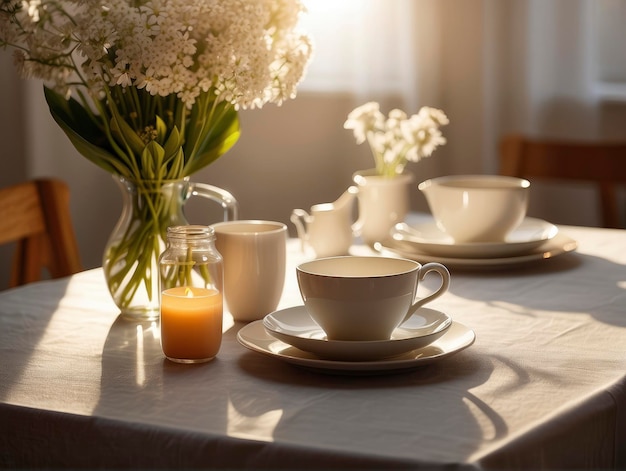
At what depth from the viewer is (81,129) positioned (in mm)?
1152

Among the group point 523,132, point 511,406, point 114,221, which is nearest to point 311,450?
point 511,406

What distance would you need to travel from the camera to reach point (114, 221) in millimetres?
3158

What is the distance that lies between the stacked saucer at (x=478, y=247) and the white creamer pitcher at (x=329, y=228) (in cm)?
6

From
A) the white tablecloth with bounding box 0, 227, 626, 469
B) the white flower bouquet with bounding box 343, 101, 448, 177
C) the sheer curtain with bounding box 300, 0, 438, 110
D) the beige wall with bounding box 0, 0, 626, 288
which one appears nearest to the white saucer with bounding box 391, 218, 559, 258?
the white flower bouquet with bounding box 343, 101, 448, 177

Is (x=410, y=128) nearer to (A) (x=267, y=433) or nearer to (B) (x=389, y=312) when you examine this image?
(B) (x=389, y=312)

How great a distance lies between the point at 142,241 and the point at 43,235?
0.53 metres

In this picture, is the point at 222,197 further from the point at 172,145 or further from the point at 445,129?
the point at 445,129

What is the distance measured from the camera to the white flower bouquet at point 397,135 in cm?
159

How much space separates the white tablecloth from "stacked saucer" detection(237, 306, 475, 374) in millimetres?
16

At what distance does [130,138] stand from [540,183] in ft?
6.26

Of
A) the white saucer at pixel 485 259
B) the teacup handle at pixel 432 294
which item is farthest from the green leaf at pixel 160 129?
the white saucer at pixel 485 259

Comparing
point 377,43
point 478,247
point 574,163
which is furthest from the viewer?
point 377,43

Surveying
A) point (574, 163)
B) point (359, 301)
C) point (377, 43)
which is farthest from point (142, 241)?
point (377, 43)

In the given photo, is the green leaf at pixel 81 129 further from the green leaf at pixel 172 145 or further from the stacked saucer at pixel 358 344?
the stacked saucer at pixel 358 344
